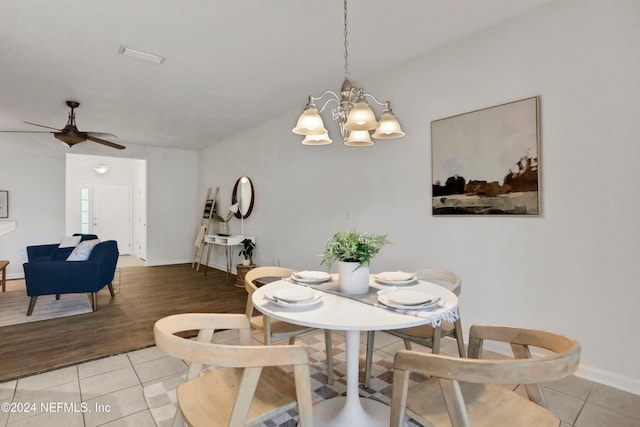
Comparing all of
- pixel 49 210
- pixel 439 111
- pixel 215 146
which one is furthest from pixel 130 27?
pixel 49 210

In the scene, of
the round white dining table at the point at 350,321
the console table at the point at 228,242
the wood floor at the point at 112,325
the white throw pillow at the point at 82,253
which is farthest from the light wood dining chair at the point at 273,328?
the console table at the point at 228,242

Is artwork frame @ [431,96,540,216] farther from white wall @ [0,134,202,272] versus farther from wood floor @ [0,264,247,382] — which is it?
white wall @ [0,134,202,272]

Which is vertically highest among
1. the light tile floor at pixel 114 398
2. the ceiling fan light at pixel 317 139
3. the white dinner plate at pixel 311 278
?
the ceiling fan light at pixel 317 139

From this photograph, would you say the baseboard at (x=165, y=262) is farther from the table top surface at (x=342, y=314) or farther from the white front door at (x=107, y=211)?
the table top surface at (x=342, y=314)

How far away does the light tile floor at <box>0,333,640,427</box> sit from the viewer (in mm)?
1797

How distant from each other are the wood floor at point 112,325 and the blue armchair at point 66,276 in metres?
0.31

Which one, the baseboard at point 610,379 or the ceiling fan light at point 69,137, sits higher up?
the ceiling fan light at point 69,137

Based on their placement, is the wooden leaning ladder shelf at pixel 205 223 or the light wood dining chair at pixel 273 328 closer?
the light wood dining chair at pixel 273 328

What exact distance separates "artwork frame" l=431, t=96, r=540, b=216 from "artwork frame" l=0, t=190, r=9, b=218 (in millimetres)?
7034

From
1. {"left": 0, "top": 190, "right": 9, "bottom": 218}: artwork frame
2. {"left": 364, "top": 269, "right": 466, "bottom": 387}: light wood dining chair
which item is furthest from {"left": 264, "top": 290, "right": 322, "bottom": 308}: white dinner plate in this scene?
{"left": 0, "top": 190, "right": 9, "bottom": 218}: artwork frame

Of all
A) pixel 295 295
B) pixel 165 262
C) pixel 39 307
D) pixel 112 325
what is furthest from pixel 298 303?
pixel 165 262

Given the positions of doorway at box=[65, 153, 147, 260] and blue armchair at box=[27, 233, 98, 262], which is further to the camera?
doorway at box=[65, 153, 147, 260]

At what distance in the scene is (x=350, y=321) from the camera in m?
1.29

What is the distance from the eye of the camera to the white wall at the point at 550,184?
2.09 meters
